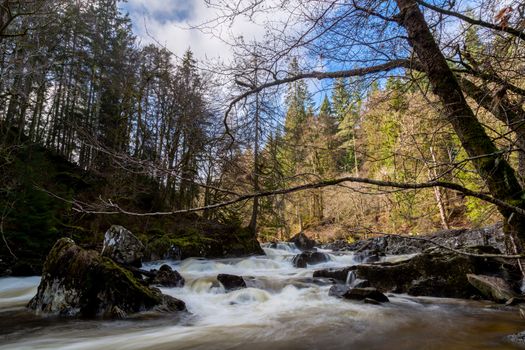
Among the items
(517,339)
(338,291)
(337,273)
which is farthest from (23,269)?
(517,339)

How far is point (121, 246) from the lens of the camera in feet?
27.3

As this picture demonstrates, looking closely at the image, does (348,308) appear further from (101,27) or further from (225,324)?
(101,27)

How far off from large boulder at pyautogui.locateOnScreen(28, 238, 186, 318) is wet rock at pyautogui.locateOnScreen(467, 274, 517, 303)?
634 centimetres

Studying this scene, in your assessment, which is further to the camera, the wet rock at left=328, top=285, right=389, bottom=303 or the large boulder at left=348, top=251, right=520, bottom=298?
the large boulder at left=348, top=251, right=520, bottom=298

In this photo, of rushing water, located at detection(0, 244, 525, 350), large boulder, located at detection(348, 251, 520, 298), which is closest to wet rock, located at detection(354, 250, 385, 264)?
large boulder, located at detection(348, 251, 520, 298)

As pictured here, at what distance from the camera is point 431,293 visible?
7.26m

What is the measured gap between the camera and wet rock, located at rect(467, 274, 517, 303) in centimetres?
614

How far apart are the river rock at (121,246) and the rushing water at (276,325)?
1.57 metres

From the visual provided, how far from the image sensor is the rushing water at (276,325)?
4.39 meters

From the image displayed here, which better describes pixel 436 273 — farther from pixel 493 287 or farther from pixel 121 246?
pixel 121 246

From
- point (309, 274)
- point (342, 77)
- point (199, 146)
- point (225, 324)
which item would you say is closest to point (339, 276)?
point (309, 274)

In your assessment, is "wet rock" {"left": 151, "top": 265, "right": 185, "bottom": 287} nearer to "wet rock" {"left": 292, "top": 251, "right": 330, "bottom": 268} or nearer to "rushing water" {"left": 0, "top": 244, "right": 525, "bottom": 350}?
"rushing water" {"left": 0, "top": 244, "right": 525, "bottom": 350}

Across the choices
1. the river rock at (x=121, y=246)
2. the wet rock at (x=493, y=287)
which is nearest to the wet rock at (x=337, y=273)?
the wet rock at (x=493, y=287)

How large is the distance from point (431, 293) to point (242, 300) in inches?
170
